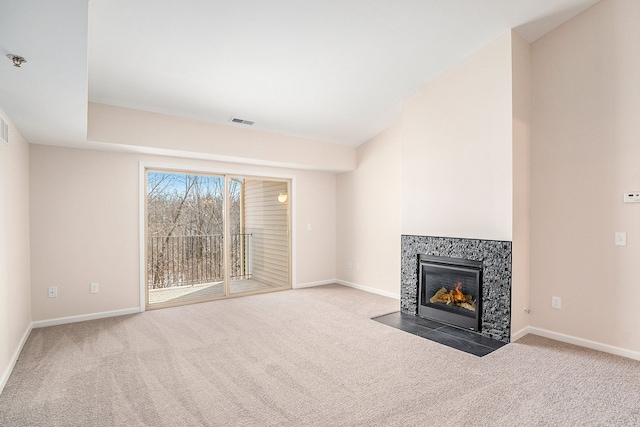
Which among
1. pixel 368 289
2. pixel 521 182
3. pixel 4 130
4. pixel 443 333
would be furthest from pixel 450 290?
pixel 4 130

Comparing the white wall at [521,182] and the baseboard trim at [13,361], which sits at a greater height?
the white wall at [521,182]

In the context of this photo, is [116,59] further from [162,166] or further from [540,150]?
A: [540,150]

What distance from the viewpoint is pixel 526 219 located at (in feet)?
12.1

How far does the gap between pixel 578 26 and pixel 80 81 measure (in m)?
4.49

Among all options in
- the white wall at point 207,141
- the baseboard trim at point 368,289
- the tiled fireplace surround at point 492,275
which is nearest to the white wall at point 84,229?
the white wall at point 207,141

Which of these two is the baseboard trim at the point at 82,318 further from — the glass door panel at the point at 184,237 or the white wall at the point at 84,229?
the glass door panel at the point at 184,237

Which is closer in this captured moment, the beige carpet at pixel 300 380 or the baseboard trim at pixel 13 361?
the beige carpet at pixel 300 380

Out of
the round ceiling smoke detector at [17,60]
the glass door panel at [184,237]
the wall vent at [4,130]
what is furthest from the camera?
the glass door panel at [184,237]

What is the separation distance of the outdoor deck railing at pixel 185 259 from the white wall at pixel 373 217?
2.10 metres

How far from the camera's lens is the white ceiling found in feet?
7.42

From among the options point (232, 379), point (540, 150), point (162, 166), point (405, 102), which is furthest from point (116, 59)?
point (540, 150)

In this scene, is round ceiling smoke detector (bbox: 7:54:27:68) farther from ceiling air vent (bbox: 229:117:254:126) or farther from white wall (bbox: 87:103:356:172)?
ceiling air vent (bbox: 229:117:254:126)

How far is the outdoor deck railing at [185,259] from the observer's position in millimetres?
5031

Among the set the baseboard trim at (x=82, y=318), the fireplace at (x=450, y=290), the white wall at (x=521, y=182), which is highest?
the white wall at (x=521, y=182)
